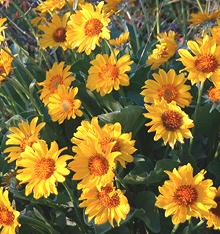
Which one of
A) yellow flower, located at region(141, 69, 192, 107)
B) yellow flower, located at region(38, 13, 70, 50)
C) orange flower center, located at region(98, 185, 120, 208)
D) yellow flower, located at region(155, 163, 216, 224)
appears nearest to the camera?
yellow flower, located at region(155, 163, 216, 224)

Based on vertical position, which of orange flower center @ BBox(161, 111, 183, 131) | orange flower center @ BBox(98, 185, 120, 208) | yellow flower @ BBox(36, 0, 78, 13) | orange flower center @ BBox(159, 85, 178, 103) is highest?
yellow flower @ BBox(36, 0, 78, 13)

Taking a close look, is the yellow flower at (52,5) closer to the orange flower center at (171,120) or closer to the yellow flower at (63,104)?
the yellow flower at (63,104)

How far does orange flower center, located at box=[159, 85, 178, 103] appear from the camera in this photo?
6.62 feet

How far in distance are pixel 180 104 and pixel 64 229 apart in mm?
630

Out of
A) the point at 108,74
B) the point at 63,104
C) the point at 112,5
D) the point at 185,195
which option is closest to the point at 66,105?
the point at 63,104

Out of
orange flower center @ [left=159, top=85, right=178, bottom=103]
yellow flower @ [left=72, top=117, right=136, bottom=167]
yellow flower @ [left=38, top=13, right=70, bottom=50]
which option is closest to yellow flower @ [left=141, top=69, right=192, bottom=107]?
orange flower center @ [left=159, top=85, right=178, bottom=103]

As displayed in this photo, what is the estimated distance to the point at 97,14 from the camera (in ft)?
7.31

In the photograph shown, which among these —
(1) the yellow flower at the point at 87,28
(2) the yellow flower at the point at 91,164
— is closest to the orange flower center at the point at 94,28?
(1) the yellow flower at the point at 87,28

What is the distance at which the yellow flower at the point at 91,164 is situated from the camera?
1733 mm

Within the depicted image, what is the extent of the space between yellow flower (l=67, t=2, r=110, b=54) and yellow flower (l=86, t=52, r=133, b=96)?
71mm

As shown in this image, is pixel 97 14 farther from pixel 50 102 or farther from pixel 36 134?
pixel 36 134

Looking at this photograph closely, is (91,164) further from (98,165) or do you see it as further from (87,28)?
(87,28)

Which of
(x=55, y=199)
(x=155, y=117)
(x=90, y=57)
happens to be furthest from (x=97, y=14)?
(x=55, y=199)

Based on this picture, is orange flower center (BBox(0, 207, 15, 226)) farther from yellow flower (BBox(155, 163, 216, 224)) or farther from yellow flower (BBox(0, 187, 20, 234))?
yellow flower (BBox(155, 163, 216, 224))
